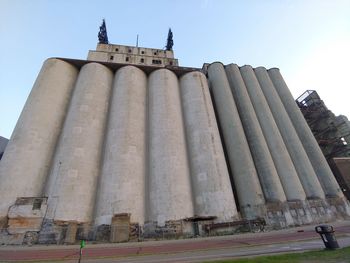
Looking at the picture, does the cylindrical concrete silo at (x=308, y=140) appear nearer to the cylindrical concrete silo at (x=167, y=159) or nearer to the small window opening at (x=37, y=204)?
the cylindrical concrete silo at (x=167, y=159)

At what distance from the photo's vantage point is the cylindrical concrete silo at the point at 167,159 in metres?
22.5

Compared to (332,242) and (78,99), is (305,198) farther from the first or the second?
(78,99)

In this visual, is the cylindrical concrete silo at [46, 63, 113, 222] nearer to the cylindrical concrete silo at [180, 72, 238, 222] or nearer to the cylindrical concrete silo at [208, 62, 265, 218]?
the cylindrical concrete silo at [180, 72, 238, 222]

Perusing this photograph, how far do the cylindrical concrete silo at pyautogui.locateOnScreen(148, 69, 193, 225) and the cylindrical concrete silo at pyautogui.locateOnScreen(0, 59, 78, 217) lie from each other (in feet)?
38.9

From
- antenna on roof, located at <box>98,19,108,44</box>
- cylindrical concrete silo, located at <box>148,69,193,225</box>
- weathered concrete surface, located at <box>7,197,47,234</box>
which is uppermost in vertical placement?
antenna on roof, located at <box>98,19,108,44</box>

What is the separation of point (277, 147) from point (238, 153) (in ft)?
21.3

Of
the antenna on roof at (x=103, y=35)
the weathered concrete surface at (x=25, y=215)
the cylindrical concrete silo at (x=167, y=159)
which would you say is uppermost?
the antenna on roof at (x=103, y=35)

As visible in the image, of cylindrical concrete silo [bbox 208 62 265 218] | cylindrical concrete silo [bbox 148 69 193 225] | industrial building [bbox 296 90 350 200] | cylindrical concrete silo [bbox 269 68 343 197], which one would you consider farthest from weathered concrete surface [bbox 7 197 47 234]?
industrial building [bbox 296 90 350 200]

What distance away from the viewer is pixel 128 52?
5081cm

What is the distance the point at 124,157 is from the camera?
→ 968 inches

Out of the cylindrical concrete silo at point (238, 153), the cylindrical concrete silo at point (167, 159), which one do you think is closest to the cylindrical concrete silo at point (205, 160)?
the cylindrical concrete silo at point (167, 159)

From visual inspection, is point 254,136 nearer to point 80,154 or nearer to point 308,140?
point 308,140

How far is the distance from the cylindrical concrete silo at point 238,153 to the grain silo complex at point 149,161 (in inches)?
5.3

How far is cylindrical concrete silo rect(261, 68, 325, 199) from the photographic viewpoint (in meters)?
28.5
